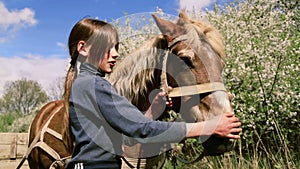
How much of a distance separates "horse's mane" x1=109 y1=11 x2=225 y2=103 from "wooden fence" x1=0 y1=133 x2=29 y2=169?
2968 millimetres

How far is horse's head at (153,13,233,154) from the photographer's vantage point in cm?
239

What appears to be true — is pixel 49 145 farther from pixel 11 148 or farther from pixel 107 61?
pixel 11 148

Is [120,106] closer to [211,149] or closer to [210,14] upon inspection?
[211,149]

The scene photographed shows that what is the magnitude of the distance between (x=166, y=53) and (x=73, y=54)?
0.76m

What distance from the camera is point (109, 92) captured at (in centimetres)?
179

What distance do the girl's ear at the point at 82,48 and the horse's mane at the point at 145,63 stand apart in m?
0.66

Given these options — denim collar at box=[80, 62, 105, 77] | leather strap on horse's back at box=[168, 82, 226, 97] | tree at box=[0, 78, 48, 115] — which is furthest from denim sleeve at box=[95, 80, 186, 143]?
tree at box=[0, 78, 48, 115]

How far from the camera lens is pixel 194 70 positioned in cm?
252

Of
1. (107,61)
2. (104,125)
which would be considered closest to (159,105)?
(107,61)

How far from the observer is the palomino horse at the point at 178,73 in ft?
8.00

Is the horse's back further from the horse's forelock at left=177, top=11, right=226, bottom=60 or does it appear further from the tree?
the tree

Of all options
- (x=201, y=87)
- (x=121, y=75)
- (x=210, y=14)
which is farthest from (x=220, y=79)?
(x=210, y=14)

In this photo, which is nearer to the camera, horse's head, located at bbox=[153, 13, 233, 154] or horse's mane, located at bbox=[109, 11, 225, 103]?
horse's head, located at bbox=[153, 13, 233, 154]

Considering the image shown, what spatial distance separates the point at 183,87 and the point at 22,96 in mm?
23892
